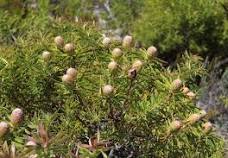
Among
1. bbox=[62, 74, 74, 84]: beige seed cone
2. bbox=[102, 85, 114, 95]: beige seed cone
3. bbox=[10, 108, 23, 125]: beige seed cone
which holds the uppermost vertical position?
bbox=[62, 74, 74, 84]: beige seed cone

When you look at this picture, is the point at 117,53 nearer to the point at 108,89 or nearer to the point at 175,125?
the point at 108,89

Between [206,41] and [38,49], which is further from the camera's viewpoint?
[206,41]

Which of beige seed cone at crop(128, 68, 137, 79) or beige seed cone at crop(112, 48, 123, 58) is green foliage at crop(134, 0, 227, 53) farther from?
beige seed cone at crop(128, 68, 137, 79)

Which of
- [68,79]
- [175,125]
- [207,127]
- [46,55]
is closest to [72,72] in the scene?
[68,79]

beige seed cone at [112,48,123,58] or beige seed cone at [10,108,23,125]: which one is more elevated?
beige seed cone at [112,48,123,58]

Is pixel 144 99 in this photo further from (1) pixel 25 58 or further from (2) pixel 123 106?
(1) pixel 25 58

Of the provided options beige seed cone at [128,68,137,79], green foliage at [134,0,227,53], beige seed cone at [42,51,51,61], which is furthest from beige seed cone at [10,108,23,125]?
green foliage at [134,0,227,53]

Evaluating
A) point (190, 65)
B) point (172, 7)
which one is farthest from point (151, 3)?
point (190, 65)
